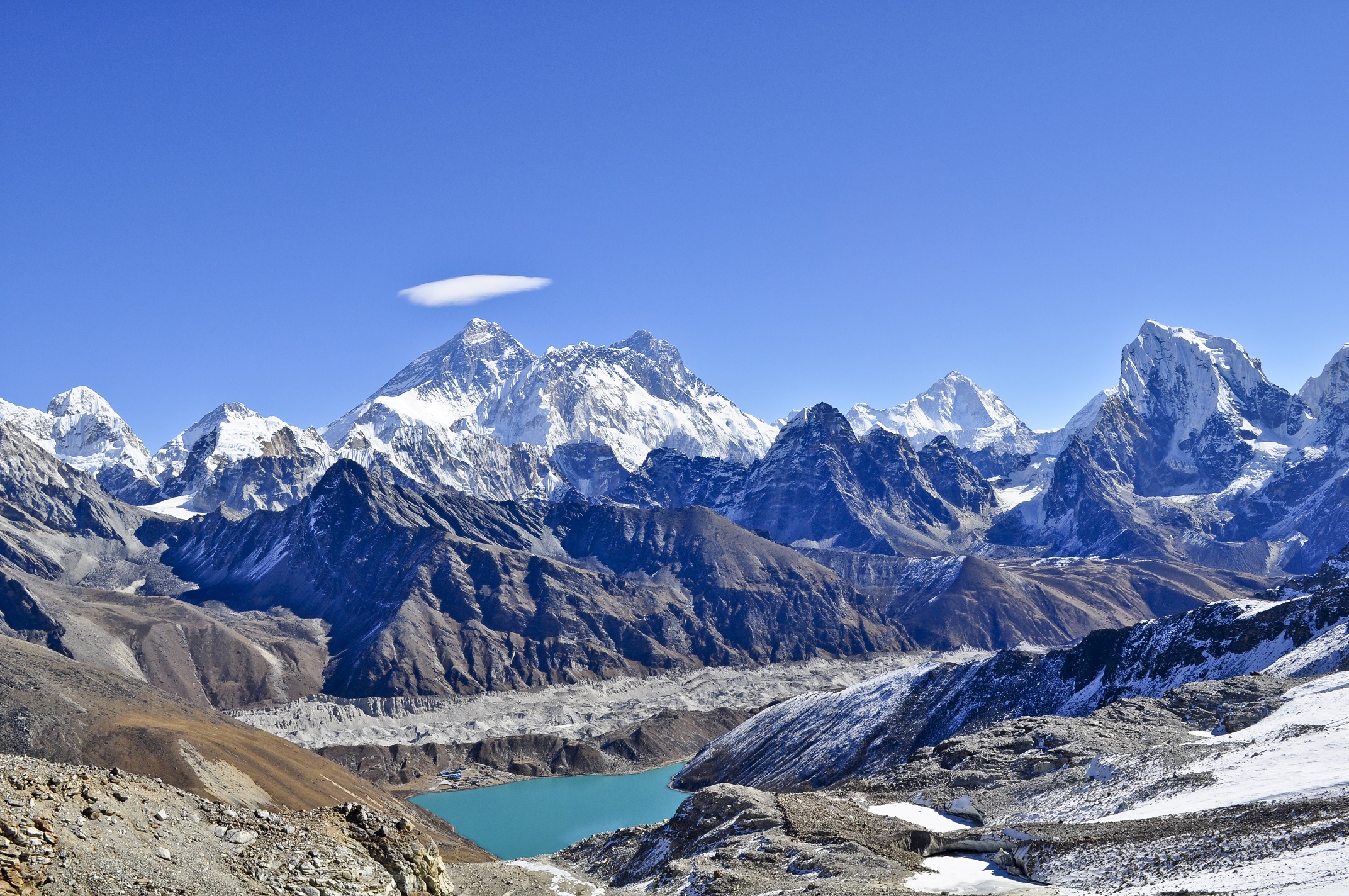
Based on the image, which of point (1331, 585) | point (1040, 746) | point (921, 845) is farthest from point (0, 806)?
point (1331, 585)

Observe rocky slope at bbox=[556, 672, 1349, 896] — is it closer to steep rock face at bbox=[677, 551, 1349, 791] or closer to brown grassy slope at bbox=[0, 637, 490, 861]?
steep rock face at bbox=[677, 551, 1349, 791]

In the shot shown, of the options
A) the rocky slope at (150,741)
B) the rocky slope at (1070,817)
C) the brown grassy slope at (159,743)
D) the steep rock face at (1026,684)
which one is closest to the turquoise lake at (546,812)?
the steep rock face at (1026,684)

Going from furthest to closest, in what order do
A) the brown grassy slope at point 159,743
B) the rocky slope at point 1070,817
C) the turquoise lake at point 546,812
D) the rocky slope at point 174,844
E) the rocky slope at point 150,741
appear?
the turquoise lake at point 546,812
the brown grassy slope at point 159,743
the rocky slope at point 150,741
the rocky slope at point 1070,817
the rocky slope at point 174,844

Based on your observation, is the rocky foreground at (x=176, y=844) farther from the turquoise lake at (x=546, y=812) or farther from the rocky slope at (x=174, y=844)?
the turquoise lake at (x=546, y=812)

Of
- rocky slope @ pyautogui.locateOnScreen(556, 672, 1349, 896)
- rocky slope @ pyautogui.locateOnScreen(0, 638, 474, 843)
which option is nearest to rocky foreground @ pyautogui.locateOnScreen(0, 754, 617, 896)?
rocky slope @ pyautogui.locateOnScreen(556, 672, 1349, 896)

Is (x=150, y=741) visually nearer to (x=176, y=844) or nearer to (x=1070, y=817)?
(x=176, y=844)

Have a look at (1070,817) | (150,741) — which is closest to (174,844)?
(1070,817)
